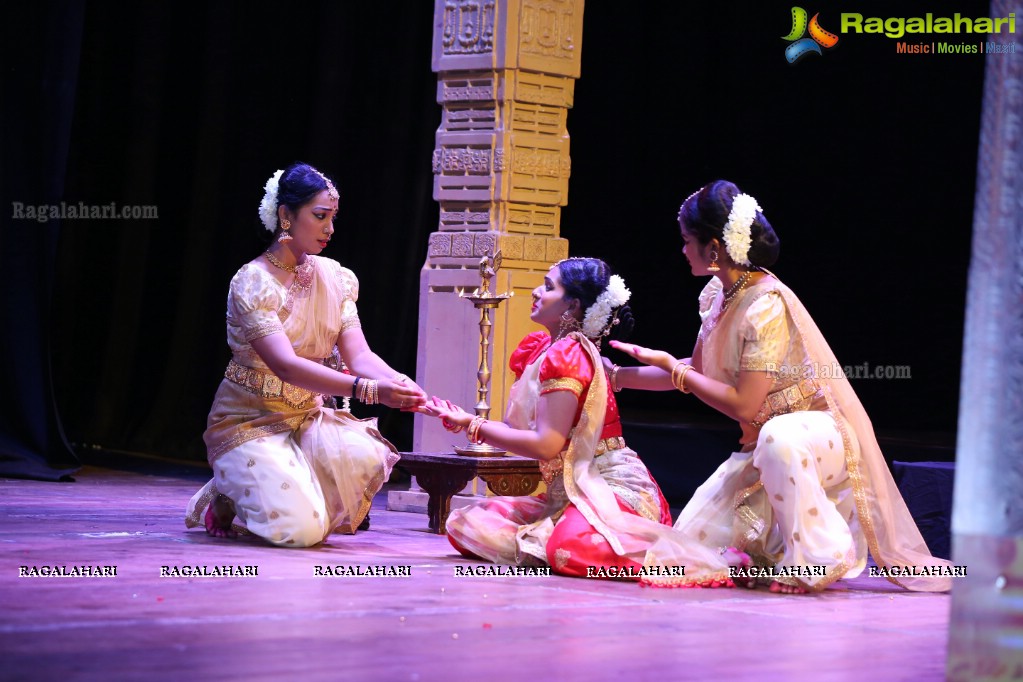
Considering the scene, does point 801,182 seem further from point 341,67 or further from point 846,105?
point 341,67

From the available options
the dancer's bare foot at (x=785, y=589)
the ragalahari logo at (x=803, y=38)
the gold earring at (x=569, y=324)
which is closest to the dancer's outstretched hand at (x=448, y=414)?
the gold earring at (x=569, y=324)

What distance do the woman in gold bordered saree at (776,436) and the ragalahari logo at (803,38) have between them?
3190 mm

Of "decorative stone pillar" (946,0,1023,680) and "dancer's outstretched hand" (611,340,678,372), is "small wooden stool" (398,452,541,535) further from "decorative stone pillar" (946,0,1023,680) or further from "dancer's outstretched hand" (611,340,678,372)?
"decorative stone pillar" (946,0,1023,680)

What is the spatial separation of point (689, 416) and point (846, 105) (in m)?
1.69

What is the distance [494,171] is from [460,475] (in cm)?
132

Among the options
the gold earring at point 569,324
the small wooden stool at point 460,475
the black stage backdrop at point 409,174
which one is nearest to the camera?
the gold earring at point 569,324

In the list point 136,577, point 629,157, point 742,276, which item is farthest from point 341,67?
point 136,577

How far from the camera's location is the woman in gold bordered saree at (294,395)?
4.38 metres

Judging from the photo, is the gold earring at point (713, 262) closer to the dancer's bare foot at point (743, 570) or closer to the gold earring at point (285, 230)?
the dancer's bare foot at point (743, 570)

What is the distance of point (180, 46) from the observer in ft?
25.5

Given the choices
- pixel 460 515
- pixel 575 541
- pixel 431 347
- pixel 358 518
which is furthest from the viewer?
pixel 431 347

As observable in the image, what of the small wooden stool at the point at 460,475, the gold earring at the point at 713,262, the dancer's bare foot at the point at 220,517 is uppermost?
the gold earring at the point at 713,262

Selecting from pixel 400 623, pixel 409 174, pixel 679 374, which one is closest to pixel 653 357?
pixel 679 374

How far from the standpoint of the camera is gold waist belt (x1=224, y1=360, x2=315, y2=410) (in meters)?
Answer: 4.54
